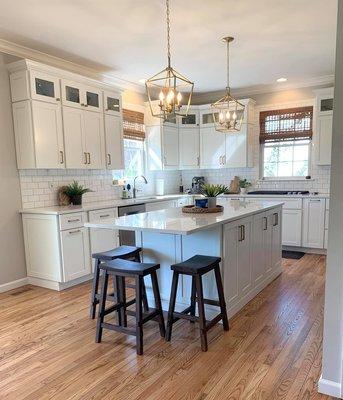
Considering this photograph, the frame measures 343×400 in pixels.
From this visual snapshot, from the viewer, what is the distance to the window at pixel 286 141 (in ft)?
18.5

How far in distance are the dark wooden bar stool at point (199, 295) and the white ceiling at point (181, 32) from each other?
7.22 ft

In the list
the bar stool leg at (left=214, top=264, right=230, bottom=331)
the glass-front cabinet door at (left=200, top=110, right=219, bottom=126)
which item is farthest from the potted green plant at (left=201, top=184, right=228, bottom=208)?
the glass-front cabinet door at (left=200, top=110, right=219, bottom=126)

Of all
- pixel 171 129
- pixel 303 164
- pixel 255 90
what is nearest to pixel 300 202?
pixel 303 164

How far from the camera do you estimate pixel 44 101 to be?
3793 millimetres

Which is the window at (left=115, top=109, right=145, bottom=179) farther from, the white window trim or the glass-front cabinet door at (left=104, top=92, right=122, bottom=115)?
the white window trim

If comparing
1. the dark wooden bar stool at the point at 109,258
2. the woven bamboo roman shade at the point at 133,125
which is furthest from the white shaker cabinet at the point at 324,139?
the dark wooden bar stool at the point at 109,258

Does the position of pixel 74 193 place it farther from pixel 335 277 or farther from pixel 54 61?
pixel 335 277

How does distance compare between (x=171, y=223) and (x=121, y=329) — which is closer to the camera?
(x=121, y=329)

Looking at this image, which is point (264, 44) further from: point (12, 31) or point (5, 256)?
point (5, 256)

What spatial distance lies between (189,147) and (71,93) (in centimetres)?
273

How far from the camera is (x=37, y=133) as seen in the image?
12.3ft

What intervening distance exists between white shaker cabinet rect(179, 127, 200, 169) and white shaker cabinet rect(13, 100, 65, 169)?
9.15 feet

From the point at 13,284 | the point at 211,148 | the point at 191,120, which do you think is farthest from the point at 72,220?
the point at 191,120

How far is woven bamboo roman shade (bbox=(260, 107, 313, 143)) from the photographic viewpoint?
5598 mm
